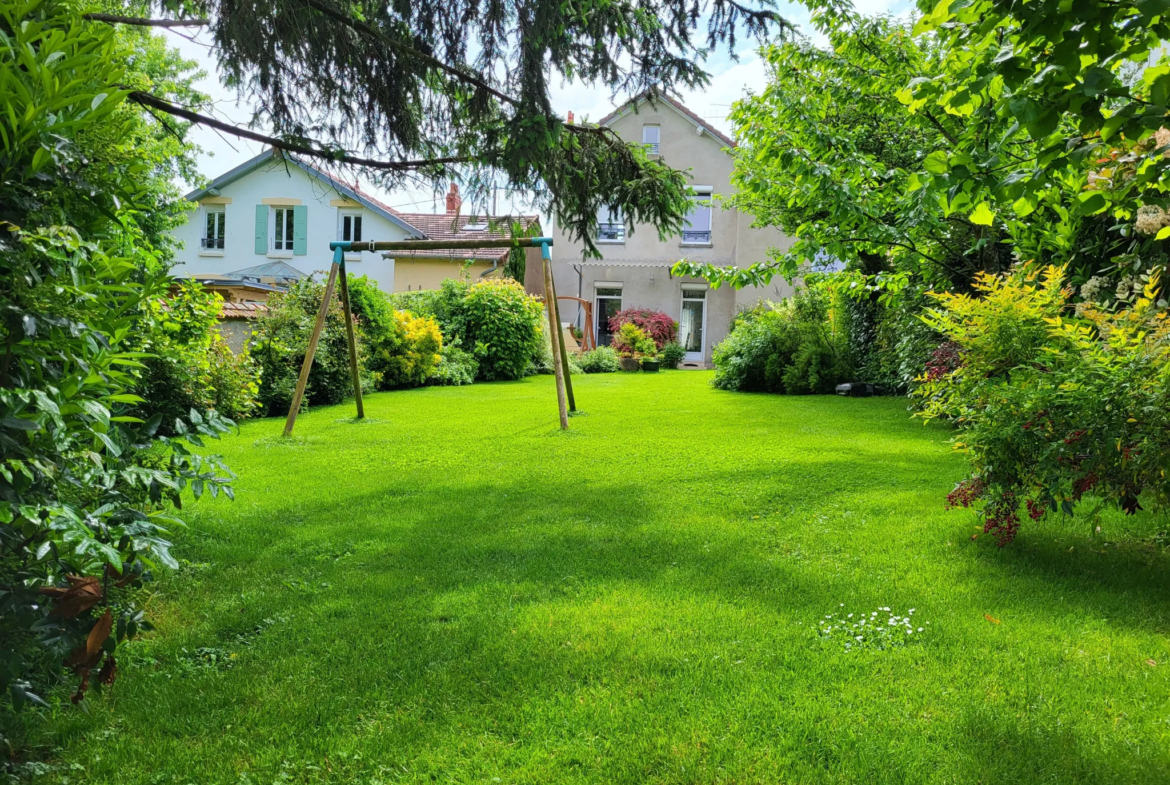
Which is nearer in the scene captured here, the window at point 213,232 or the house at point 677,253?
the house at point 677,253

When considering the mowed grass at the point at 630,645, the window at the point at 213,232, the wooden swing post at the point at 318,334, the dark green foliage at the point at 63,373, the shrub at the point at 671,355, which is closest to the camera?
the dark green foliage at the point at 63,373

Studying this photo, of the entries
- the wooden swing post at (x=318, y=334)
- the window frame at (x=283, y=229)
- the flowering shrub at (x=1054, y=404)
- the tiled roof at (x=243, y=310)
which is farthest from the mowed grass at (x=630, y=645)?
the window frame at (x=283, y=229)

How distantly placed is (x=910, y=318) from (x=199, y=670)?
951 centimetres

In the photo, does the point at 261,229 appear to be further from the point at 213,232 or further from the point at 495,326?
the point at 495,326

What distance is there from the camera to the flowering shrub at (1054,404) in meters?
3.23

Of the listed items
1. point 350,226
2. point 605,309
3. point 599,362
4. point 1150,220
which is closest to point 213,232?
point 350,226

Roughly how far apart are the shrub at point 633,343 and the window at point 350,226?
32.1 ft

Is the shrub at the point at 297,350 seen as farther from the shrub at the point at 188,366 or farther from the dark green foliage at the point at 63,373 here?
the dark green foliage at the point at 63,373

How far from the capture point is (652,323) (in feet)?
73.5

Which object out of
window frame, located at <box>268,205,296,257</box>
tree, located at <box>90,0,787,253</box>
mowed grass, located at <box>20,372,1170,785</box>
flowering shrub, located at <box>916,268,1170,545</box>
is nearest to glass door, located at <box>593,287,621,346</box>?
window frame, located at <box>268,205,296,257</box>

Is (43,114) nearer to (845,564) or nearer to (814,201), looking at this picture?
(845,564)

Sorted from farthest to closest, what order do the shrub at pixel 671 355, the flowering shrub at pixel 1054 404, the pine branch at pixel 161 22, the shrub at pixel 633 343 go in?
the shrub at pixel 671 355 → the shrub at pixel 633 343 → the pine branch at pixel 161 22 → the flowering shrub at pixel 1054 404

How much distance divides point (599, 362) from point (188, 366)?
44.7 ft

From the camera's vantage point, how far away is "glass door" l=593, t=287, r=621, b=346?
2467 cm
